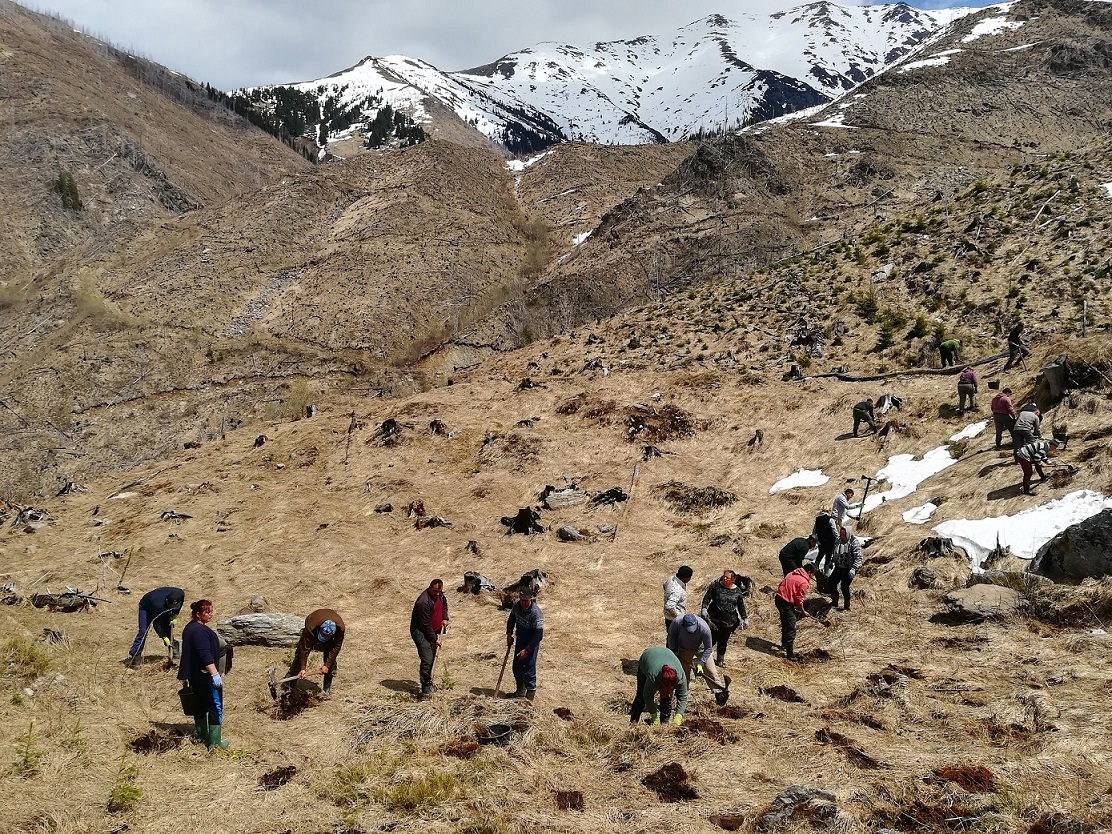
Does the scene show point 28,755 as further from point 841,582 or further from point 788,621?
point 841,582

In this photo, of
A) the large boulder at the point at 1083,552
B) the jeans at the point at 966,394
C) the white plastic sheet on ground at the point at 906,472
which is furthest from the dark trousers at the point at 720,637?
the jeans at the point at 966,394

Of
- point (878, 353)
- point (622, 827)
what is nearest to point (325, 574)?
point (622, 827)

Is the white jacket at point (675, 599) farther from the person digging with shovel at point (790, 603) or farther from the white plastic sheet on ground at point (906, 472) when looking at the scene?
the white plastic sheet on ground at point (906, 472)

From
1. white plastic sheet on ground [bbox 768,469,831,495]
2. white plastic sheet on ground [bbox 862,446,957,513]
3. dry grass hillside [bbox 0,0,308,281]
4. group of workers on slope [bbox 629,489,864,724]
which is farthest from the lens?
dry grass hillside [bbox 0,0,308,281]

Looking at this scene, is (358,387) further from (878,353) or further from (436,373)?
(878,353)

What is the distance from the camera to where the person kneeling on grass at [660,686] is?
9.04m

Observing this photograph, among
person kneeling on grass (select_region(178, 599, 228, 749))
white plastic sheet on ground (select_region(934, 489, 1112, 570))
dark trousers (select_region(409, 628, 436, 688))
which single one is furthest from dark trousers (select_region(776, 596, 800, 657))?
person kneeling on grass (select_region(178, 599, 228, 749))

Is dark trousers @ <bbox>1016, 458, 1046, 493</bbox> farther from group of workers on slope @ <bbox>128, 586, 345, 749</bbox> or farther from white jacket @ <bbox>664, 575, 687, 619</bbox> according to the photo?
group of workers on slope @ <bbox>128, 586, 345, 749</bbox>

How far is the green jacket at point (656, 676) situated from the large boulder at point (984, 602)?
5.92 m

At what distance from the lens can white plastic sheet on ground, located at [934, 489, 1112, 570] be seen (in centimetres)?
1295

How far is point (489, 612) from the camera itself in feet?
53.6

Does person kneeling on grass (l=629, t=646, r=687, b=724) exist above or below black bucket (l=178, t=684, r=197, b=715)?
below

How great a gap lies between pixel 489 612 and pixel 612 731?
25.1ft

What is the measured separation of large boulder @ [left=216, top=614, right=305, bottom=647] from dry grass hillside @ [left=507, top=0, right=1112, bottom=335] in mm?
48414
